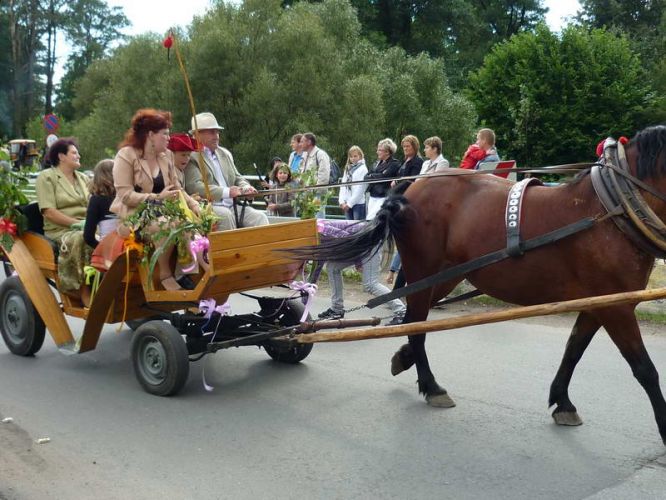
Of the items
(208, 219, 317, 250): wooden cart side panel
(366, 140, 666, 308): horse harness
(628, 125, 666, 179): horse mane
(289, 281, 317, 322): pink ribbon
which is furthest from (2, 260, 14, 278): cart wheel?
(628, 125, 666, 179): horse mane

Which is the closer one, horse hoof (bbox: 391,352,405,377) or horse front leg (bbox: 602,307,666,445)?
horse front leg (bbox: 602,307,666,445)

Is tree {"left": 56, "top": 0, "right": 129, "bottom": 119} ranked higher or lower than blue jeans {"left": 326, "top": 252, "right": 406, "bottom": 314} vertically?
higher

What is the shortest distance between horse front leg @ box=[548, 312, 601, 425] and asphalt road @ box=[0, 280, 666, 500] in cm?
10

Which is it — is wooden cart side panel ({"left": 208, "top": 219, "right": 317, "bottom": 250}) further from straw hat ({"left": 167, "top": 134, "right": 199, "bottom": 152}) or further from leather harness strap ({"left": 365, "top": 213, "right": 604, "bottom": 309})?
straw hat ({"left": 167, "top": 134, "right": 199, "bottom": 152})

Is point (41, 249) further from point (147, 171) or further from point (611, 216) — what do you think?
point (611, 216)

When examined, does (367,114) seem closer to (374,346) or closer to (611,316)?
(374,346)

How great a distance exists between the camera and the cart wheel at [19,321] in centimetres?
646

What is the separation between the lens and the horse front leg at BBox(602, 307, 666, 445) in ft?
14.4

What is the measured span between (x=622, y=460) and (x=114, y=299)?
3.79 meters

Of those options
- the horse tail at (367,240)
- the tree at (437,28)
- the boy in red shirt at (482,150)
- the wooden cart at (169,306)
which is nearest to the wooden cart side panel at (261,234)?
the wooden cart at (169,306)

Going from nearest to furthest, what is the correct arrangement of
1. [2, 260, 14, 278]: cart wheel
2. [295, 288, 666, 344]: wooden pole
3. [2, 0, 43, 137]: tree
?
[295, 288, 666, 344]: wooden pole
[2, 260, 14, 278]: cart wheel
[2, 0, 43, 137]: tree

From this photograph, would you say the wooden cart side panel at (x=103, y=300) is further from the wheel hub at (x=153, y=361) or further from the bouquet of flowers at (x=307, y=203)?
the bouquet of flowers at (x=307, y=203)

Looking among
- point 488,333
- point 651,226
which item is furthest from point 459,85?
point 651,226

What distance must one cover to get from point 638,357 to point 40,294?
4.64 metres
